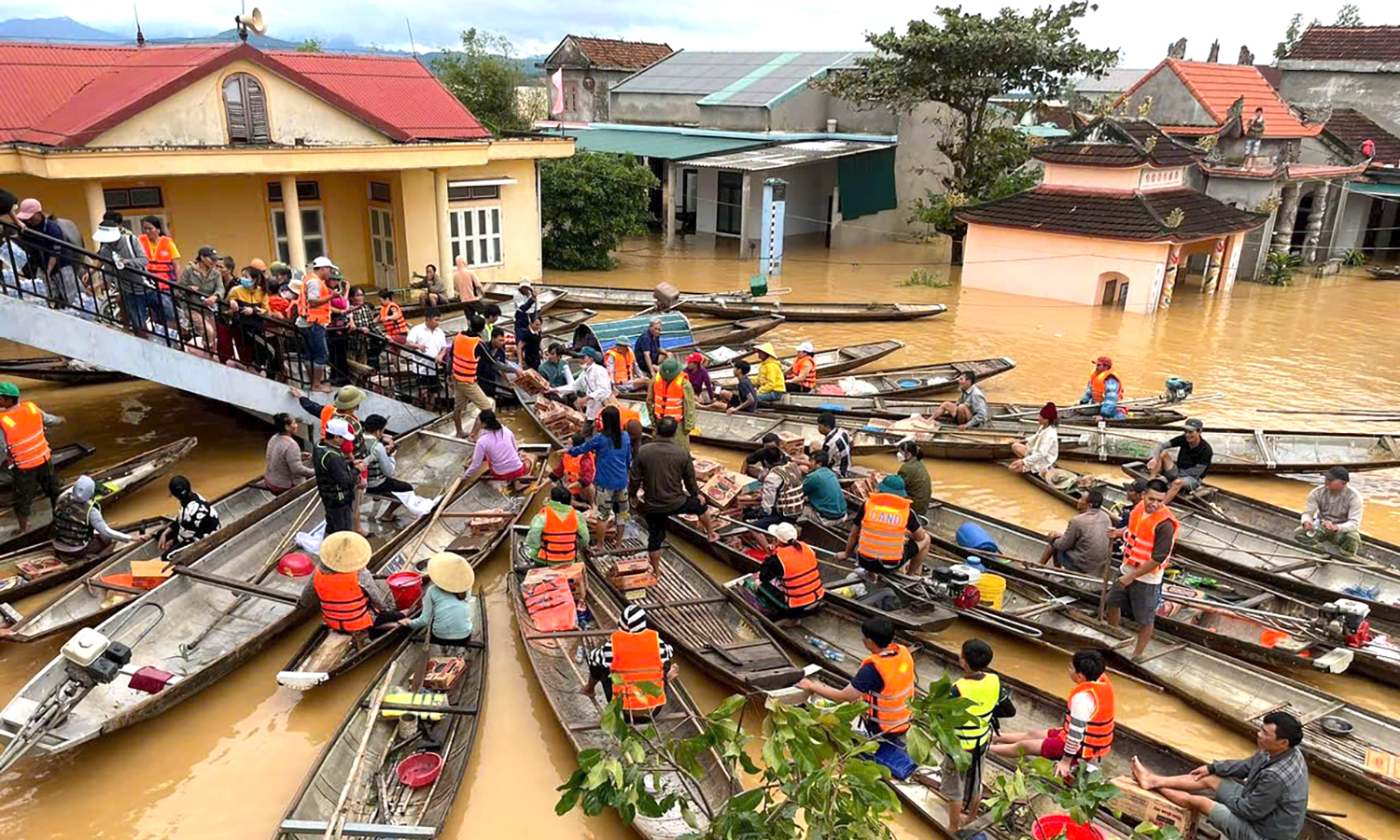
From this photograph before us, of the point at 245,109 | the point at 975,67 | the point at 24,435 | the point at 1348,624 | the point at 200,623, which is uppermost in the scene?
the point at 975,67

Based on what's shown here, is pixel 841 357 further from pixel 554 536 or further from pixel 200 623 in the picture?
pixel 200 623

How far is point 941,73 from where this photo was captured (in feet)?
86.6

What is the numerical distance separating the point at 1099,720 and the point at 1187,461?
688 centimetres

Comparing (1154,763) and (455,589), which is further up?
(455,589)

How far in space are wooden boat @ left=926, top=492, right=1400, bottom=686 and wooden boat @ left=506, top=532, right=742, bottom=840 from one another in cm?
374

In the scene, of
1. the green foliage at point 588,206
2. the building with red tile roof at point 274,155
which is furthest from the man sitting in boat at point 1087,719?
the green foliage at point 588,206

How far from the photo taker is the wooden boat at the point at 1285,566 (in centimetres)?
917

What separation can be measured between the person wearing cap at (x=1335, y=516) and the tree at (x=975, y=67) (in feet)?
61.8

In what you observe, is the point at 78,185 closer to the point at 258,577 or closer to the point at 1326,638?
the point at 258,577

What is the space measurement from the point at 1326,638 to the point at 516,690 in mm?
7806

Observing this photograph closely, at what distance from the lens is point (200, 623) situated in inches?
335

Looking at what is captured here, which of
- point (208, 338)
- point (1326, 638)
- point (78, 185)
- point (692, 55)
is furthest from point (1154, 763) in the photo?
point (692, 55)

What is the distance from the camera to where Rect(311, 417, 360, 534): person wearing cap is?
9047 millimetres

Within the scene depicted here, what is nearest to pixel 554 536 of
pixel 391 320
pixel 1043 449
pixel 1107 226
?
pixel 1043 449
